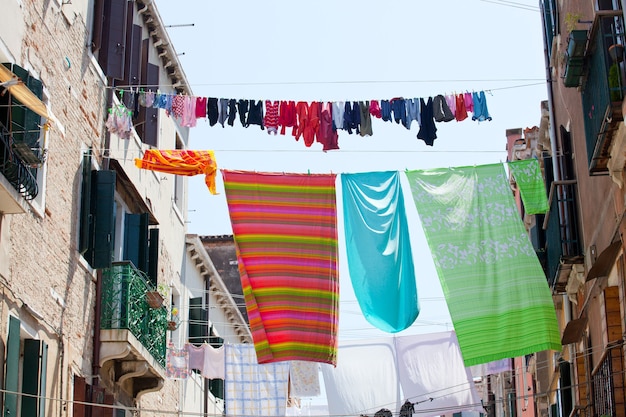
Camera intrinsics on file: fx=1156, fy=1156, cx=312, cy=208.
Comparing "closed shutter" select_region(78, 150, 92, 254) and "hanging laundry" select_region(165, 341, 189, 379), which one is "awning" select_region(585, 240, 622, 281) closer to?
"closed shutter" select_region(78, 150, 92, 254)

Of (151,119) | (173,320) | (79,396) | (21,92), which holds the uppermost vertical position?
(151,119)

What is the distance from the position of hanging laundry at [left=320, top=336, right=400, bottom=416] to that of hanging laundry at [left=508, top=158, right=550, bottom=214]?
23.2ft

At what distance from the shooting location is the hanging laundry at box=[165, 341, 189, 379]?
21.0 metres

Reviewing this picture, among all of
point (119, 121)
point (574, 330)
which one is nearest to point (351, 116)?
point (119, 121)

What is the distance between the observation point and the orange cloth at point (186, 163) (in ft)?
49.3

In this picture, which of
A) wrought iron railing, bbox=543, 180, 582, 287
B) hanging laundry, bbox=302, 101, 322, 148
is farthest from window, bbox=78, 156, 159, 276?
wrought iron railing, bbox=543, 180, 582, 287

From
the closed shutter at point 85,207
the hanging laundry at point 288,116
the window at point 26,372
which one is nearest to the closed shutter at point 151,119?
the closed shutter at point 85,207

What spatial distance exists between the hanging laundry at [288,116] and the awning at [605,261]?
4.81 m

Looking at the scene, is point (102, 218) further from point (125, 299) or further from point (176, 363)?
point (176, 363)

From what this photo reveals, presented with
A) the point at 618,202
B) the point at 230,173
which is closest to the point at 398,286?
the point at 230,173

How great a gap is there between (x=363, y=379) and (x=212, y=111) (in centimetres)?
744

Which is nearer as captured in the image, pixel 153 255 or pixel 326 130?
pixel 326 130

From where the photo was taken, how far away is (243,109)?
16.0 m

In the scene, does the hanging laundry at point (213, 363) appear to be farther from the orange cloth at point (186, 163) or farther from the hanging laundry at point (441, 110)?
the hanging laundry at point (441, 110)
